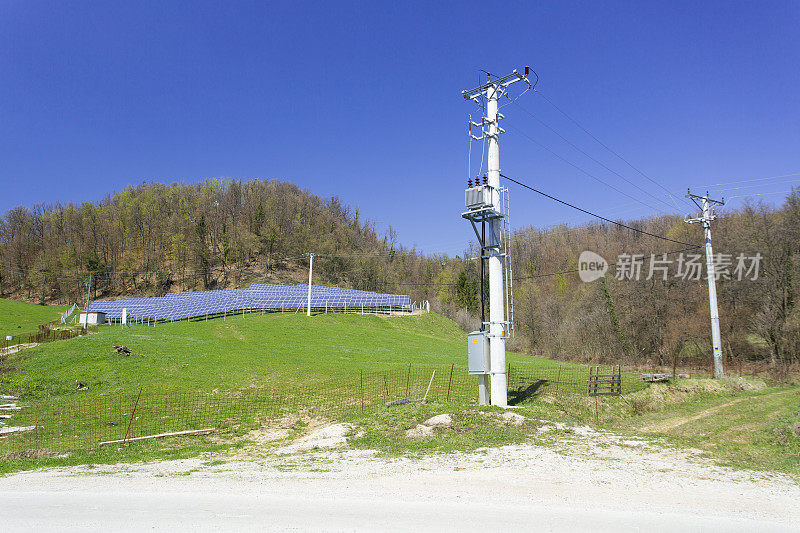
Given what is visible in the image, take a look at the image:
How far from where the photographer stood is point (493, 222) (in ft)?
52.5

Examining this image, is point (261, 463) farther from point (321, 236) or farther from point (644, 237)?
point (321, 236)

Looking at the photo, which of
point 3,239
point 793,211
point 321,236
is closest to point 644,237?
point 793,211

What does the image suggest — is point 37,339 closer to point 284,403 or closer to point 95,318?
point 95,318

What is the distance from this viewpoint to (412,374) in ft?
82.5

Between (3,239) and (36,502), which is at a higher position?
(3,239)

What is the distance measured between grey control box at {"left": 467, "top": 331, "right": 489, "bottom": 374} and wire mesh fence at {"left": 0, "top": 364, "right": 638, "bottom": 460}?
1700 mm

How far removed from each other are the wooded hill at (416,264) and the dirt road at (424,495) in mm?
31641

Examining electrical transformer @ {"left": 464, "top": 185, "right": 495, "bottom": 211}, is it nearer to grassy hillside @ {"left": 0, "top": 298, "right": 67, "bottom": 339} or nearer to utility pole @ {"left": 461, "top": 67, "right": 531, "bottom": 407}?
utility pole @ {"left": 461, "top": 67, "right": 531, "bottom": 407}

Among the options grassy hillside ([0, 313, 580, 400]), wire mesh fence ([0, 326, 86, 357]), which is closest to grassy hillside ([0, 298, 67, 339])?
wire mesh fence ([0, 326, 86, 357])

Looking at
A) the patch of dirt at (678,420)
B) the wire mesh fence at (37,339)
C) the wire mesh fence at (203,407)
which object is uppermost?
the wire mesh fence at (37,339)

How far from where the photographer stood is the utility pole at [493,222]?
49.8ft

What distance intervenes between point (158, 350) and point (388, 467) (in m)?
26.4

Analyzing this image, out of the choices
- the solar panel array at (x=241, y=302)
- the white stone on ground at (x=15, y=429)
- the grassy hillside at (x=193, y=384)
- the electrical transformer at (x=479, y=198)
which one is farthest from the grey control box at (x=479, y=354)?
the solar panel array at (x=241, y=302)

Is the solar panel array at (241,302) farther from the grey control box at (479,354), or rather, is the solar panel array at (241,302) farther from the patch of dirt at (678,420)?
the grey control box at (479,354)
